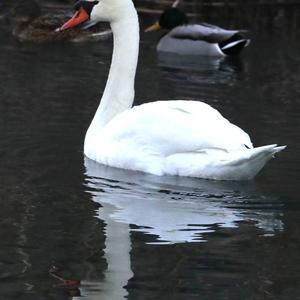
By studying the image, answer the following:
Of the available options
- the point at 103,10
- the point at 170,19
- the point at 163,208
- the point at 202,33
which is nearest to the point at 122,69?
the point at 103,10

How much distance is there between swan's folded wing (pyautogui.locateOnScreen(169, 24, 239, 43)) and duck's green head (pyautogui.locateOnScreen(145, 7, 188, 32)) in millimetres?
136

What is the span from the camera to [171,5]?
19.6 metres

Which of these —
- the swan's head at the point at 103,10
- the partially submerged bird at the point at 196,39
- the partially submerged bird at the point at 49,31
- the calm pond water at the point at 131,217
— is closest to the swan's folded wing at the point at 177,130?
the calm pond water at the point at 131,217

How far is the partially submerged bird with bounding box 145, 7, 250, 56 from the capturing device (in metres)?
16.8

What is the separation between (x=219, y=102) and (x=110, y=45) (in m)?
4.92

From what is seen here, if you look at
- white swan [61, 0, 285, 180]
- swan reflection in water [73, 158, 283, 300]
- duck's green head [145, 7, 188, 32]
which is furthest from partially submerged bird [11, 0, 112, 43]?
swan reflection in water [73, 158, 283, 300]

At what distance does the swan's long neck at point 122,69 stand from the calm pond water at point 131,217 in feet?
1.49

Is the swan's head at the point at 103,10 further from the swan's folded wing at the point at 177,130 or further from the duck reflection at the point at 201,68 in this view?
the duck reflection at the point at 201,68

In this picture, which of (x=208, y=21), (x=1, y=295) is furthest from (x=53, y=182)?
(x=208, y=21)

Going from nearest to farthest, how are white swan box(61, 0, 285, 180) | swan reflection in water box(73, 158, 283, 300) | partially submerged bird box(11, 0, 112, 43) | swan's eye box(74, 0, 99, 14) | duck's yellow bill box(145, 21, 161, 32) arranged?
swan reflection in water box(73, 158, 283, 300)
white swan box(61, 0, 285, 180)
swan's eye box(74, 0, 99, 14)
partially submerged bird box(11, 0, 112, 43)
duck's yellow bill box(145, 21, 161, 32)

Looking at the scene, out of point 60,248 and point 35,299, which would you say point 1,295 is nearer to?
point 35,299

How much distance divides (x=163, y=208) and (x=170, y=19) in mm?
10471

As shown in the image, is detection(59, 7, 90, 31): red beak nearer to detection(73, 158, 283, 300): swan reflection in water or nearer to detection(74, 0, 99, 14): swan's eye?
detection(74, 0, 99, 14): swan's eye

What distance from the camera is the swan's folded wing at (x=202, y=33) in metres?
17.1
